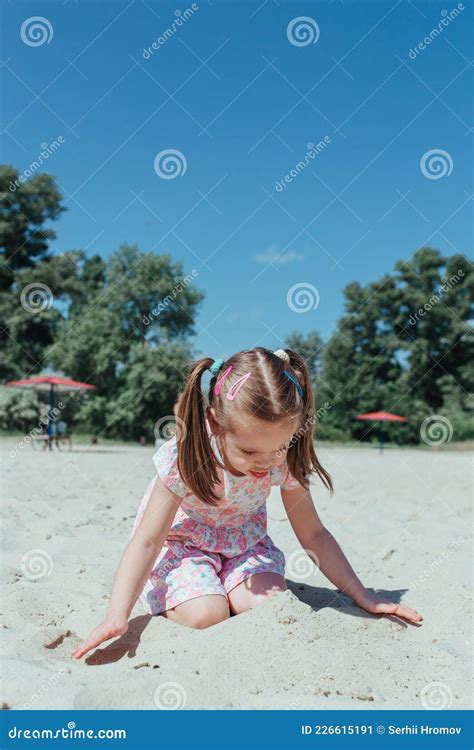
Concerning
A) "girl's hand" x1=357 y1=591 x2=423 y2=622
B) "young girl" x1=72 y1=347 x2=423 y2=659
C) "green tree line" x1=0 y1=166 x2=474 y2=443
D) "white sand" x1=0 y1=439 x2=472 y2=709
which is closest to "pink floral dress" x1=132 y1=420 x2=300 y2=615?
"young girl" x1=72 y1=347 x2=423 y2=659

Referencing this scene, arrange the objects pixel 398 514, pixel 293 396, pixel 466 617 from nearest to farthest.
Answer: pixel 293 396 < pixel 466 617 < pixel 398 514

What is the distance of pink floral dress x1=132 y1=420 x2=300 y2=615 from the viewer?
2.48 meters

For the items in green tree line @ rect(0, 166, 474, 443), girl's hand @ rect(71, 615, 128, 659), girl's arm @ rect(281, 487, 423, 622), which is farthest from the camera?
green tree line @ rect(0, 166, 474, 443)

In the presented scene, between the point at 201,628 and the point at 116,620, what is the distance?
36 cm

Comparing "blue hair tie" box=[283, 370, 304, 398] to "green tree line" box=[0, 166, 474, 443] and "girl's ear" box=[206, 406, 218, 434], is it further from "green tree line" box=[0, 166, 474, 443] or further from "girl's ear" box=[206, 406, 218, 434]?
"green tree line" box=[0, 166, 474, 443]

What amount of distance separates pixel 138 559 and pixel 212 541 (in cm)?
47

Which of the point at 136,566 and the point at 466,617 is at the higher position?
the point at 466,617

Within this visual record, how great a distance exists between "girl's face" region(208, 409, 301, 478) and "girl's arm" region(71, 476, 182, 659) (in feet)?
0.89

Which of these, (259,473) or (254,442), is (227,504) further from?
(254,442)

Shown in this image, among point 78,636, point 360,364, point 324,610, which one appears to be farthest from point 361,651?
point 360,364

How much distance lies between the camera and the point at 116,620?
6.97ft

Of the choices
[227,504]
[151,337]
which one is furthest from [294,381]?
[151,337]

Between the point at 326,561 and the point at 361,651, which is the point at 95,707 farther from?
the point at 326,561

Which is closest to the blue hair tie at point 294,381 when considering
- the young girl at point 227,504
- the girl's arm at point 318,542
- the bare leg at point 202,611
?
the young girl at point 227,504
